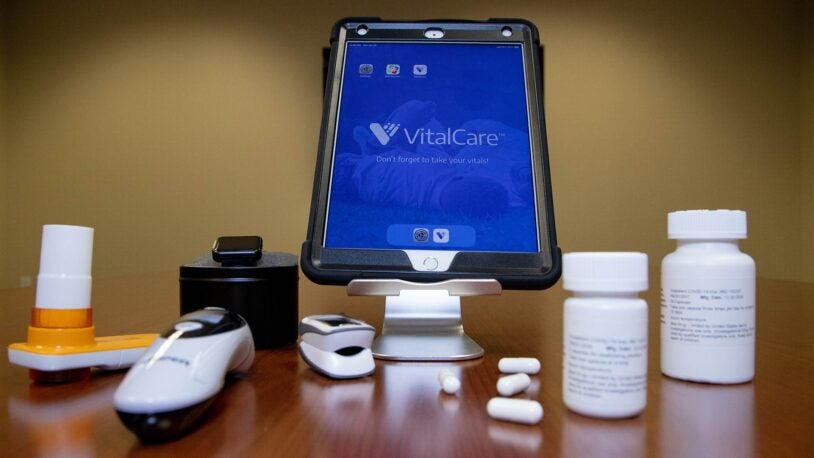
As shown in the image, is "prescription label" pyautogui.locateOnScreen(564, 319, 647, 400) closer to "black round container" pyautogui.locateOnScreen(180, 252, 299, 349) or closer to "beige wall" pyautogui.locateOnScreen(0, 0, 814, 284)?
"black round container" pyautogui.locateOnScreen(180, 252, 299, 349)

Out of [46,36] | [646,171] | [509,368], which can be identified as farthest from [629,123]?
[46,36]

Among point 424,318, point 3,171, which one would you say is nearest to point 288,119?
point 3,171

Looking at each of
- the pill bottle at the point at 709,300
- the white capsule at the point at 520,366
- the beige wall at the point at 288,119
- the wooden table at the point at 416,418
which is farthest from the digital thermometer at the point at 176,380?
the beige wall at the point at 288,119

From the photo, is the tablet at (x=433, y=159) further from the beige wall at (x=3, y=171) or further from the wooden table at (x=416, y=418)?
the beige wall at (x=3, y=171)

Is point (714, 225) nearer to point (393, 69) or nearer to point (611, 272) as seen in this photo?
point (611, 272)

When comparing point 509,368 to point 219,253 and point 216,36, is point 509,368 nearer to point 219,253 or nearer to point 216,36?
point 219,253

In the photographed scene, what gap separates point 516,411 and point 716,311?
0.61 feet

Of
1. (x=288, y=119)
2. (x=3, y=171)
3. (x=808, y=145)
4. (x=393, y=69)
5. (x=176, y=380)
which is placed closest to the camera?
(x=176, y=380)

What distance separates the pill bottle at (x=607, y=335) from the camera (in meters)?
0.36

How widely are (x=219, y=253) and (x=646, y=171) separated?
2.98m

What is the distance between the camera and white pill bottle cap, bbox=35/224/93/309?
1.50 feet

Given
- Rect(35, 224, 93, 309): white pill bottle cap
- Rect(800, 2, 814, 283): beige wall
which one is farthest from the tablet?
Rect(800, 2, 814, 283): beige wall

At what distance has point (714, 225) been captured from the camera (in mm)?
450

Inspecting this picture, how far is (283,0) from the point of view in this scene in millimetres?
3252
